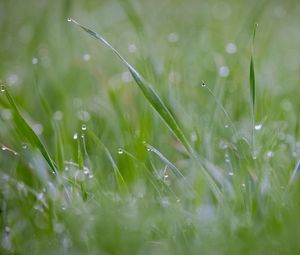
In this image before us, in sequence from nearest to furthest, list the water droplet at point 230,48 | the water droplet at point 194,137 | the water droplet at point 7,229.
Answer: the water droplet at point 7,229, the water droplet at point 194,137, the water droplet at point 230,48

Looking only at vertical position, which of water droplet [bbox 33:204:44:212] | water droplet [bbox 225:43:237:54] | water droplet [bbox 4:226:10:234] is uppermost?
water droplet [bbox 225:43:237:54]

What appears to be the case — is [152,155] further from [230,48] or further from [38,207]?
[230,48]

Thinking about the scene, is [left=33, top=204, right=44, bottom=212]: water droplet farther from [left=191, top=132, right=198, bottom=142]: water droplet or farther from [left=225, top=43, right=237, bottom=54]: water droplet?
[left=225, top=43, right=237, bottom=54]: water droplet

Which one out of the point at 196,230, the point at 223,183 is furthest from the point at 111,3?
the point at 196,230

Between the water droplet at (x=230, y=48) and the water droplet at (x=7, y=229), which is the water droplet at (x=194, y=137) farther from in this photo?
the water droplet at (x=230, y=48)

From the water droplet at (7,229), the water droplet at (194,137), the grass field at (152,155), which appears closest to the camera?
the grass field at (152,155)

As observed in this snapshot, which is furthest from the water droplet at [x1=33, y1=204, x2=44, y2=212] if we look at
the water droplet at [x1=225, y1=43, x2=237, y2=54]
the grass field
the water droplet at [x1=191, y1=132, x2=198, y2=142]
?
the water droplet at [x1=225, y1=43, x2=237, y2=54]

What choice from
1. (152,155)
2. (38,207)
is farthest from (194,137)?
(38,207)

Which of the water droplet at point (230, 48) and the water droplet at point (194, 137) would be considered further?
the water droplet at point (230, 48)

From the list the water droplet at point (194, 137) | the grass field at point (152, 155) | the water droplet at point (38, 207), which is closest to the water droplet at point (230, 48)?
the grass field at point (152, 155)
